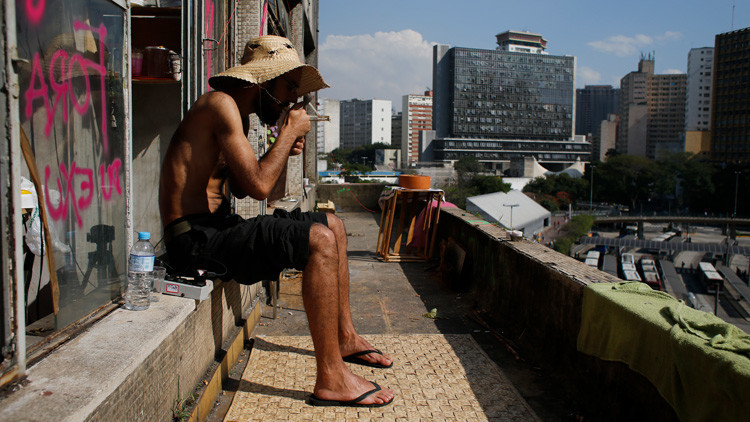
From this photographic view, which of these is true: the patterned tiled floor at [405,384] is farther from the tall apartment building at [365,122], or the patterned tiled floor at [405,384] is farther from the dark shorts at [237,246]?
the tall apartment building at [365,122]

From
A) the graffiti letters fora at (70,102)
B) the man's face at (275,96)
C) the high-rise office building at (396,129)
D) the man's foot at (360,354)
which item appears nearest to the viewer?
the graffiti letters fora at (70,102)

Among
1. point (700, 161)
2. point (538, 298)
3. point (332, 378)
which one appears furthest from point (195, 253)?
point (700, 161)

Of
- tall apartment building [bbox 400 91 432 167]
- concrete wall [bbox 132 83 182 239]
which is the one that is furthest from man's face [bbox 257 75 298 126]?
tall apartment building [bbox 400 91 432 167]

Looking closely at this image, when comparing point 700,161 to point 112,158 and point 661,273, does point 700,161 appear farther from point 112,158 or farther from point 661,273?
point 112,158

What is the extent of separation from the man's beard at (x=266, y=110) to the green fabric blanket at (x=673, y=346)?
6.61 feet

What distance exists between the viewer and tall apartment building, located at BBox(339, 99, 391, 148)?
171 m

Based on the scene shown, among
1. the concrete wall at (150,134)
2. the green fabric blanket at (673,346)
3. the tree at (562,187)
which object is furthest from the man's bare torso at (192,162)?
the tree at (562,187)

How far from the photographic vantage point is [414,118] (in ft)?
562

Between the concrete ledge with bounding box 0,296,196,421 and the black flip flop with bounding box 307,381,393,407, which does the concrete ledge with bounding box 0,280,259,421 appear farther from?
the black flip flop with bounding box 307,381,393,407

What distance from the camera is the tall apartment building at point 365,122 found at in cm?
17138

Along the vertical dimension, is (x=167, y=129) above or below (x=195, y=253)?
above

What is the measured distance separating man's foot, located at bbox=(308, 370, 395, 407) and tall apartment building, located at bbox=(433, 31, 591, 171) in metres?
129

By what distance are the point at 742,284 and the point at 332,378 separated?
6070 cm

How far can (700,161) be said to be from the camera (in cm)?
9531
